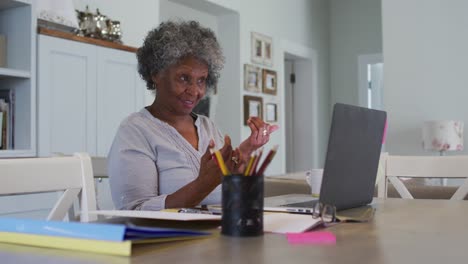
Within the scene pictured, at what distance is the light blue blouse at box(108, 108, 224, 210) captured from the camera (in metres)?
1.53

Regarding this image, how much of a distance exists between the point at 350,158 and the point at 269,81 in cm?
489

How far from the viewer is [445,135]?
492cm

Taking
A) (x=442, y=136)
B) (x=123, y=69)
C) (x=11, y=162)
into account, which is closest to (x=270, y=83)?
(x=442, y=136)

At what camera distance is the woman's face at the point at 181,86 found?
5.85 ft

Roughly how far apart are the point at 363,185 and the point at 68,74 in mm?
2428

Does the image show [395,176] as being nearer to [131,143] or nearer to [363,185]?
[363,185]

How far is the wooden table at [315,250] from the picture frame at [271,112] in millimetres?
4999

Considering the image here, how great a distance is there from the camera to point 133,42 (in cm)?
423

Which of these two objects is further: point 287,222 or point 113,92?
point 113,92

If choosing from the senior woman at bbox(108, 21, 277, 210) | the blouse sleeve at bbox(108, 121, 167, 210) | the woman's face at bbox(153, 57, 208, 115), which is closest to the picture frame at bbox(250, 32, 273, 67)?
the senior woman at bbox(108, 21, 277, 210)

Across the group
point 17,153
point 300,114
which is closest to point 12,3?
point 17,153

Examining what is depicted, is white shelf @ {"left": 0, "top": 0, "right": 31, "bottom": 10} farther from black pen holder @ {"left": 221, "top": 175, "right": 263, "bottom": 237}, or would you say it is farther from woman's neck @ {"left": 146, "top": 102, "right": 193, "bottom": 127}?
black pen holder @ {"left": 221, "top": 175, "right": 263, "bottom": 237}

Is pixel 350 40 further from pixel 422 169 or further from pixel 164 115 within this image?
pixel 164 115

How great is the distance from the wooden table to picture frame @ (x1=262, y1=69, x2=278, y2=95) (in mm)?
4936
